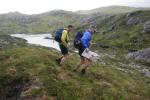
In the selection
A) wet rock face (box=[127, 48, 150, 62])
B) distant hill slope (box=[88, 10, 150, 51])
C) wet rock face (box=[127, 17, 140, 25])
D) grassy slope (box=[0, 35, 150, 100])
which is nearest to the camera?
grassy slope (box=[0, 35, 150, 100])

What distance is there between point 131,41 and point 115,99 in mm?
95512

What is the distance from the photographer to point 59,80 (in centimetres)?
2525

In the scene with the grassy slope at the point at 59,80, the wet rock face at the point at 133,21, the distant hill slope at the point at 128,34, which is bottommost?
the distant hill slope at the point at 128,34

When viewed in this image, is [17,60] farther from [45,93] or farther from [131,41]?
[131,41]

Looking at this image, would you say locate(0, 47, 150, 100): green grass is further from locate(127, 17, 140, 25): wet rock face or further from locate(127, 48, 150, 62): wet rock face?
locate(127, 17, 140, 25): wet rock face

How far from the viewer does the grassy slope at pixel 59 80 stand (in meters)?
23.8

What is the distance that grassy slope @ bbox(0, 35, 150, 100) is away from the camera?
23781 millimetres

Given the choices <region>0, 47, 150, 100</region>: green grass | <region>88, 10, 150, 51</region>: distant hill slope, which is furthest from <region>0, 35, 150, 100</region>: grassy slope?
<region>88, 10, 150, 51</region>: distant hill slope

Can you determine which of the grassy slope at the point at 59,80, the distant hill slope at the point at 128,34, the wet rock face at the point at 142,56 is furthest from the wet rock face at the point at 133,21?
the grassy slope at the point at 59,80

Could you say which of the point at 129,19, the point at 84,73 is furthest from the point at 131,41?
the point at 84,73

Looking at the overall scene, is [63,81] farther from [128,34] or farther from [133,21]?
[133,21]

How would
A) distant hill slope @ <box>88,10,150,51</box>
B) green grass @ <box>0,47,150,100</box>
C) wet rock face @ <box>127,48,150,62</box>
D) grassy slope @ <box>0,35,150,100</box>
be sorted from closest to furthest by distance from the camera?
grassy slope @ <box>0,35,150,100</box> < green grass @ <box>0,47,150,100</box> < wet rock face @ <box>127,48,150,62</box> < distant hill slope @ <box>88,10,150,51</box>

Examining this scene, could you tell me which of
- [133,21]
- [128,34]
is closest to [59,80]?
[128,34]

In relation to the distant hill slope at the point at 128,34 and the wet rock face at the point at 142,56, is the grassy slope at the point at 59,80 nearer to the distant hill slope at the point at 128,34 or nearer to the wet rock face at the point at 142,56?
the wet rock face at the point at 142,56
